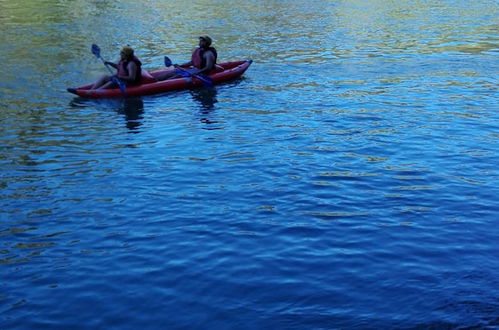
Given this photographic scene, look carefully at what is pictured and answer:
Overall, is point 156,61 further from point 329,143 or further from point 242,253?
point 242,253

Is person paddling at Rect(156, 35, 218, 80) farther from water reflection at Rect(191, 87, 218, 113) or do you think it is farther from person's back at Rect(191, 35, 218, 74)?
water reflection at Rect(191, 87, 218, 113)

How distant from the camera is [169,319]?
699cm

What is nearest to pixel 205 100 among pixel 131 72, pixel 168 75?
pixel 168 75

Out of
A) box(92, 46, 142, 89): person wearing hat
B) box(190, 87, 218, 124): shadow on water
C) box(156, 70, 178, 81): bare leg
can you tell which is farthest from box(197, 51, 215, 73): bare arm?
box(92, 46, 142, 89): person wearing hat

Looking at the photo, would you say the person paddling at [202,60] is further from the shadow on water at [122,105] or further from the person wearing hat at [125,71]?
the shadow on water at [122,105]

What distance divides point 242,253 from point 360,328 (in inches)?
85.4

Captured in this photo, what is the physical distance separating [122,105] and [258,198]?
739 cm

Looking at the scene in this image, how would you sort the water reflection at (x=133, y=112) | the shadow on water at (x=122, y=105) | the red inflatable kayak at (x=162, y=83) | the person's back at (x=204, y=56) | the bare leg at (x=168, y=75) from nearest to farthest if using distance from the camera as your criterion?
the water reflection at (x=133, y=112), the shadow on water at (x=122, y=105), the red inflatable kayak at (x=162, y=83), the bare leg at (x=168, y=75), the person's back at (x=204, y=56)

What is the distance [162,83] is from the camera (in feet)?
57.9

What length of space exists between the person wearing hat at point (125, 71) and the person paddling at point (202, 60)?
136 centimetres

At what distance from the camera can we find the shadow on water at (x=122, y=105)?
15.8 m

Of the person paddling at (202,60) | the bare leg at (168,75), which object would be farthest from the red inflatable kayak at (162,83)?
the person paddling at (202,60)

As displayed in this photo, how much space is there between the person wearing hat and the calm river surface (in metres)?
0.61

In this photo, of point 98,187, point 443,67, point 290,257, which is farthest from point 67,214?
point 443,67
